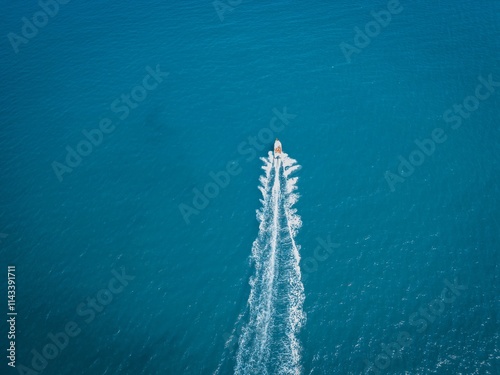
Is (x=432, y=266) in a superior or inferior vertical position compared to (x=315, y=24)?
inferior

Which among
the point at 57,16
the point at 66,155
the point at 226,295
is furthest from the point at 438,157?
the point at 57,16

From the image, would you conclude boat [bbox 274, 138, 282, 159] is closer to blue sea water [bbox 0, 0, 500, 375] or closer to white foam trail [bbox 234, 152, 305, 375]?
blue sea water [bbox 0, 0, 500, 375]

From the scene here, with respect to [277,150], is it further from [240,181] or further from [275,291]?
[275,291]

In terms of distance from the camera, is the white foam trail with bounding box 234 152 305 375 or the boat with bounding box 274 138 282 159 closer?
the white foam trail with bounding box 234 152 305 375

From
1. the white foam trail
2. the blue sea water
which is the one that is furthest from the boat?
the white foam trail

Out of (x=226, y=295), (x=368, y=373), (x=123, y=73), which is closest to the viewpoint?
(x=368, y=373)

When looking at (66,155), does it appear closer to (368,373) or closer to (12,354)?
(12,354)
